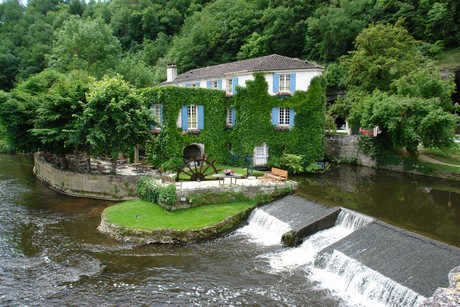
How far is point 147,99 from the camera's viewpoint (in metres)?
28.2

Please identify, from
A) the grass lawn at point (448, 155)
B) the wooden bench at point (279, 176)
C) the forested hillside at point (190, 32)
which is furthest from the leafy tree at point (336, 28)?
the wooden bench at point (279, 176)

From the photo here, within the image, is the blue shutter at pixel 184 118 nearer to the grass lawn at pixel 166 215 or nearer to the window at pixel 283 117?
the window at pixel 283 117

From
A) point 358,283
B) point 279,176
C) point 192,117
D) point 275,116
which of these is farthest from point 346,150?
point 358,283

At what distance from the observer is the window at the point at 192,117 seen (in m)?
30.0

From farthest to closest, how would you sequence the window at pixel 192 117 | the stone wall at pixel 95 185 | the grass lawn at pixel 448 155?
the grass lawn at pixel 448 155
the window at pixel 192 117
the stone wall at pixel 95 185

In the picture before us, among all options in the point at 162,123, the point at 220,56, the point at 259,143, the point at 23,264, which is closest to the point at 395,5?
the point at 220,56

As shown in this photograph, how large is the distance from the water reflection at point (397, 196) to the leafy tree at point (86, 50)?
32052mm

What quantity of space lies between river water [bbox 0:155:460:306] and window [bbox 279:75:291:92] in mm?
11842

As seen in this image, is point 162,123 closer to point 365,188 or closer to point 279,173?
point 279,173

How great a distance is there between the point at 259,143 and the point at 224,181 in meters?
9.98

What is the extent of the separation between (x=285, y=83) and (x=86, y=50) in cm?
2985

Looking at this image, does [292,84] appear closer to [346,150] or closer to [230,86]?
[230,86]

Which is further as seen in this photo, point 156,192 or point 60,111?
point 60,111

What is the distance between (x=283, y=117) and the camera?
3206 centimetres
